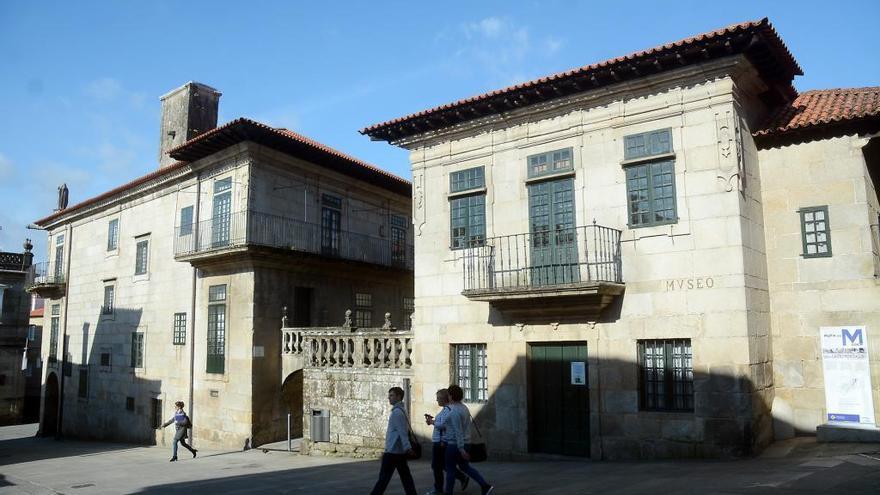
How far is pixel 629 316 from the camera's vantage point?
1213 centimetres

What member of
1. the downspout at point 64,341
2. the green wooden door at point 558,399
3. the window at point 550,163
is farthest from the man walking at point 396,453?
the downspout at point 64,341

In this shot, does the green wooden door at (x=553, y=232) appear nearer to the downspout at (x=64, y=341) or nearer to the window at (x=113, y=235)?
the window at (x=113, y=235)

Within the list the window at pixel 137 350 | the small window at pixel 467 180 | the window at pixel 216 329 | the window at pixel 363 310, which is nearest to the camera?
the small window at pixel 467 180

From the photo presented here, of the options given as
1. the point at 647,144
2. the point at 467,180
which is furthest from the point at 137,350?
the point at 647,144

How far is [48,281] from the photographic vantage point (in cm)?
2897

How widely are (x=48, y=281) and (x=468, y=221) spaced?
23.2 m

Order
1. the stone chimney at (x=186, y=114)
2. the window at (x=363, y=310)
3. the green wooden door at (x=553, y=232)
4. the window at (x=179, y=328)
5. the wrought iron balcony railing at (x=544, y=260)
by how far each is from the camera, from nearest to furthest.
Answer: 1. the wrought iron balcony railing at (x=544, y=260)
2. the green wooden door at (x=553, y=232)
3. the window at (x=179, y=328)
4. the window at (x=363, y=310)
5. the stone chimney at (x=186, y=114)

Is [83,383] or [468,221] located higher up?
[468,221]

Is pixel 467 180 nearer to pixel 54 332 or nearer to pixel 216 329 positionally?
pixel 216 329

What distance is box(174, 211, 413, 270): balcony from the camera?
19.4m

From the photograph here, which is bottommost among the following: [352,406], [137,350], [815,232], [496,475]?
[496,475]

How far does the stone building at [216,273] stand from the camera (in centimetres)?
1944

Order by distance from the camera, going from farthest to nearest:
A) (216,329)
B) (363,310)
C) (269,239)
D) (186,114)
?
(186,114) → (363,310) → (216,329) → (269,239)

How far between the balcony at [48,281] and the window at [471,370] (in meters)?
22.1
